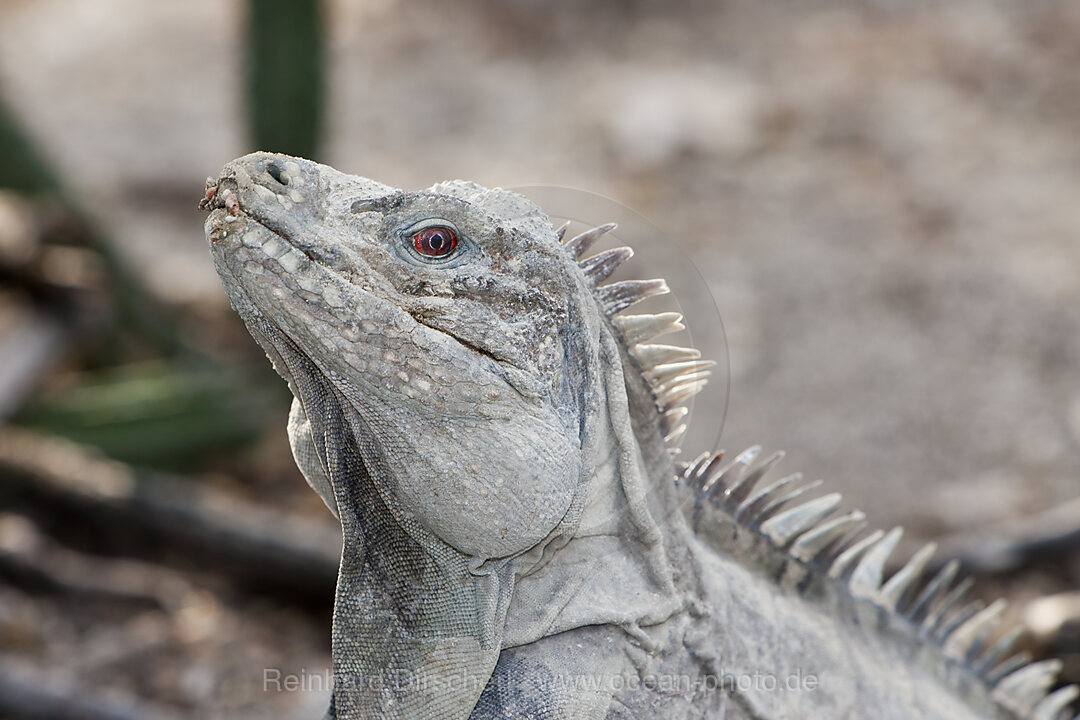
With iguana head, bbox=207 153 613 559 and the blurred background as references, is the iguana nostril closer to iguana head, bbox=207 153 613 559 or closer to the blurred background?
iguana head, bbox=207 153 613 559

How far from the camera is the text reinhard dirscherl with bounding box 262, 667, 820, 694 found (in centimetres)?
227

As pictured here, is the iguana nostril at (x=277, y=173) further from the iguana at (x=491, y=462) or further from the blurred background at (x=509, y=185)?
the blurred background at (x=509, y=185)

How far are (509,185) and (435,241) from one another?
5.44 metres

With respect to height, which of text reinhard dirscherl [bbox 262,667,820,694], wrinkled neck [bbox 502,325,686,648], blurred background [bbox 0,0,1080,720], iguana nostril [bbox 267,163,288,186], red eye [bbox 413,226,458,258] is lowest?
text reinhard dirscherl [bbox 262,667,820,694]

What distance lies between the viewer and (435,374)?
7.04 feet

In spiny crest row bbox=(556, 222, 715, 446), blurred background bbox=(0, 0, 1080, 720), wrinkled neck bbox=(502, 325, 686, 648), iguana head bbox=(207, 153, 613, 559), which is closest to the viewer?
iguana head bbox=(207, 153, 613, 559)

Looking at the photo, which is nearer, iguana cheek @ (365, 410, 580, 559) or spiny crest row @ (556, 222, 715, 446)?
iguana cheek @ (365, 410, 580, 559)

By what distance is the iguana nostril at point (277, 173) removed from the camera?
2156mm

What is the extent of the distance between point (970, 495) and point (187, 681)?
15.9 ft

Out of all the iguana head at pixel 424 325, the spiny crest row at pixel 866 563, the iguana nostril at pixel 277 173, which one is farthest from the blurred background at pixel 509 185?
the iguana nostril at pixel 277 173

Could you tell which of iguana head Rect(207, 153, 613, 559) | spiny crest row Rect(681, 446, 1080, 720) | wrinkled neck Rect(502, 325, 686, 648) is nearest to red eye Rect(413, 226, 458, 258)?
iguana head Rect(207, 153, 613, 559)

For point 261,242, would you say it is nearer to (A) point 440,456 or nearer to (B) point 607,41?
(A) point 440,456

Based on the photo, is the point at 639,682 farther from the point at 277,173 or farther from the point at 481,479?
the point at 277,173

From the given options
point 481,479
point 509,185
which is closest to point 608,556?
point 481,479
